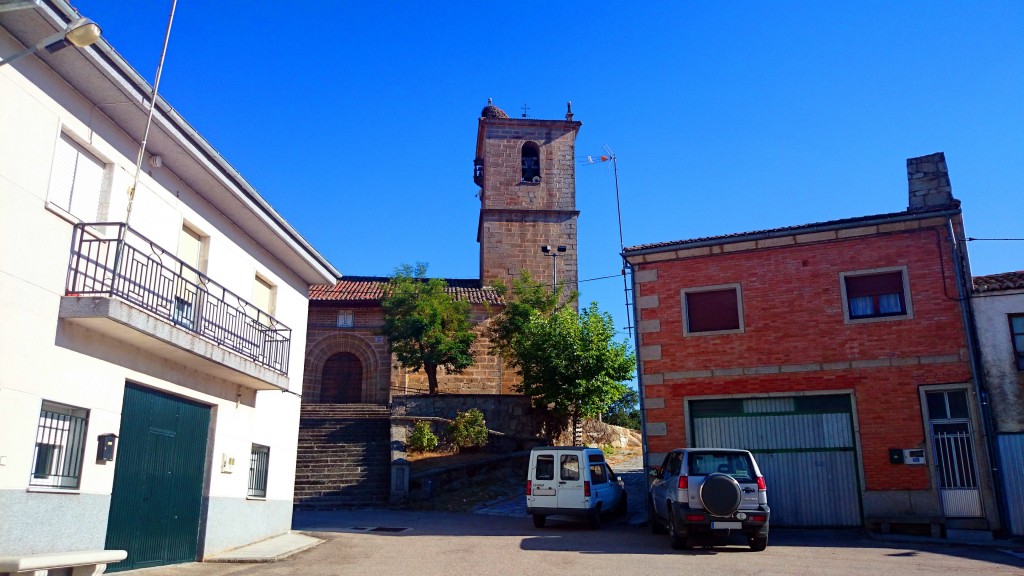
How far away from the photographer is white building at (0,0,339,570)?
8.02 metres

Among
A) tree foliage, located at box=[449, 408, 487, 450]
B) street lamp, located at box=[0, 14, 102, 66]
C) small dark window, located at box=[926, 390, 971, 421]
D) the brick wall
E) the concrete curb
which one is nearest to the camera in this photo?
street lamp, located at box=[0, 14, 102, 66]

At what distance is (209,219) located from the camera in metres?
12.3

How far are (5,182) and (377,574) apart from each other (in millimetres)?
6447

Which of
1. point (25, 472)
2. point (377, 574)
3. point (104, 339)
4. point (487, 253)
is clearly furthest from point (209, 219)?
point (487, 253)

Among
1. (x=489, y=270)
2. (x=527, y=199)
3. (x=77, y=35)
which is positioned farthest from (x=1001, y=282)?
(x=527, y=199)

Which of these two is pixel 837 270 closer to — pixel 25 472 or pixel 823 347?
pixel 823 347

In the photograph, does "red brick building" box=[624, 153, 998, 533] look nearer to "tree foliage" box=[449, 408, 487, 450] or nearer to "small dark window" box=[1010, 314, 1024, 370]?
"small dark window" box=[1010, 314, 1024, 370]

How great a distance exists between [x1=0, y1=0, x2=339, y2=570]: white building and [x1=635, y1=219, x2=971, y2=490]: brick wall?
8.32 m

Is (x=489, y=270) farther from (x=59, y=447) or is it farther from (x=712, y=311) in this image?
(x=59, y=447)

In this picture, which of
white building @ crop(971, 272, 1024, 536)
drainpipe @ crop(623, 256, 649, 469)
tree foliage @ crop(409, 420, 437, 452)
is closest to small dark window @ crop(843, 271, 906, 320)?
white building @ crop(971, 272, 1024, 536)

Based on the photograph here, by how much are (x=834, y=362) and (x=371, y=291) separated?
23476mm

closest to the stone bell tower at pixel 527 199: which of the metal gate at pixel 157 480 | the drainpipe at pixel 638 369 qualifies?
the drainpipe at pixel 638 369

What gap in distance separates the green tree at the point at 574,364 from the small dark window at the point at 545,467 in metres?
8.32

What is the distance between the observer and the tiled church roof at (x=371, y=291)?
1350 inches
